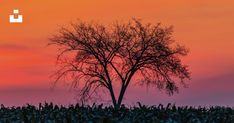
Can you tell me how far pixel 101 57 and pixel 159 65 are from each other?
4.61 metres

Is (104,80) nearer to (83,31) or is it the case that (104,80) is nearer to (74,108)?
(83,31)

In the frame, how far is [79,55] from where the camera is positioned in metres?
44.5

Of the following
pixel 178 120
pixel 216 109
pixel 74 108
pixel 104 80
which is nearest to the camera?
→ pixel 178 120

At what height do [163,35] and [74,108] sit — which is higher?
[163,35]

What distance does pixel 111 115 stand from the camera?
13297mm

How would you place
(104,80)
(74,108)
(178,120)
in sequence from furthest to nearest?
(104,80) → (74,108) → (178,120)

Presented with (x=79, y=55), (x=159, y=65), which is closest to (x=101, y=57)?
(x=79, y=55)

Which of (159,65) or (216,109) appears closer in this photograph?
(216,109)

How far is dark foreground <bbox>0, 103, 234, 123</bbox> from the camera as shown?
43.0 feet

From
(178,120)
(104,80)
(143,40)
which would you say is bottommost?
(178,120)

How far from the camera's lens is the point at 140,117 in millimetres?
13422

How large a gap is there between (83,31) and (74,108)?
3008 cm

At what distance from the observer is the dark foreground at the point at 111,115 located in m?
13.1

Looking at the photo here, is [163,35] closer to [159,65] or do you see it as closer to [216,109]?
[159,65]
